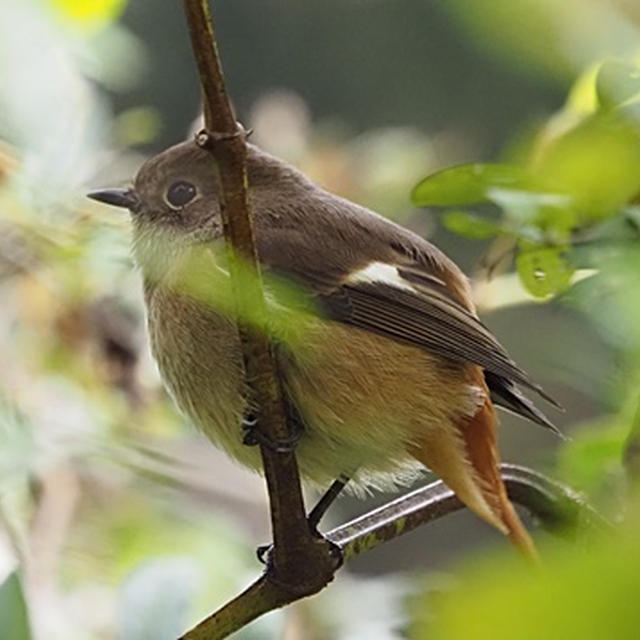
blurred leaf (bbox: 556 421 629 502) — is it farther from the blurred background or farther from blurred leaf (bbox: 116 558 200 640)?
blurred leaf (bbox: 116 558 200 640)

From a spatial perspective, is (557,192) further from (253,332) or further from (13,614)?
(13,614)

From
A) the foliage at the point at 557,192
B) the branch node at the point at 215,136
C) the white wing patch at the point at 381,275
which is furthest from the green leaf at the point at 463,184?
the white wing patch at the point at 381,275

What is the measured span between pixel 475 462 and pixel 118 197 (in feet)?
2.04

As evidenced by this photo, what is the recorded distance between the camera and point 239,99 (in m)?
4.23

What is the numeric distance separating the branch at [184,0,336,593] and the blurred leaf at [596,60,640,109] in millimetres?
207

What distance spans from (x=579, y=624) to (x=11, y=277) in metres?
2.02

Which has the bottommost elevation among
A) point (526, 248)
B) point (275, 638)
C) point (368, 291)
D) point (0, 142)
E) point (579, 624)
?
point (579, 624)

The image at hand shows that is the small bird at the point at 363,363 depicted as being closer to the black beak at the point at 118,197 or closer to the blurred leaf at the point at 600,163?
the black beak at the point at 118,197

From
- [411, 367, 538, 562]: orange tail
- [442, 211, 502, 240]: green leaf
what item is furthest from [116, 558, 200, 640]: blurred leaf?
[442, 211, 502, 240]: green leaf

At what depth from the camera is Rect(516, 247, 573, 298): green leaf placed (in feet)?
3.23

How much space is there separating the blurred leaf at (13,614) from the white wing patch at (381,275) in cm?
56

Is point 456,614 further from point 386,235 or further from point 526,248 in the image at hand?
point 386,235

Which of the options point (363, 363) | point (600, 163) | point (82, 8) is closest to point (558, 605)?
point (600, 163)

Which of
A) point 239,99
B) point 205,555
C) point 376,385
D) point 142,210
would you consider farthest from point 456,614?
point 239,99
